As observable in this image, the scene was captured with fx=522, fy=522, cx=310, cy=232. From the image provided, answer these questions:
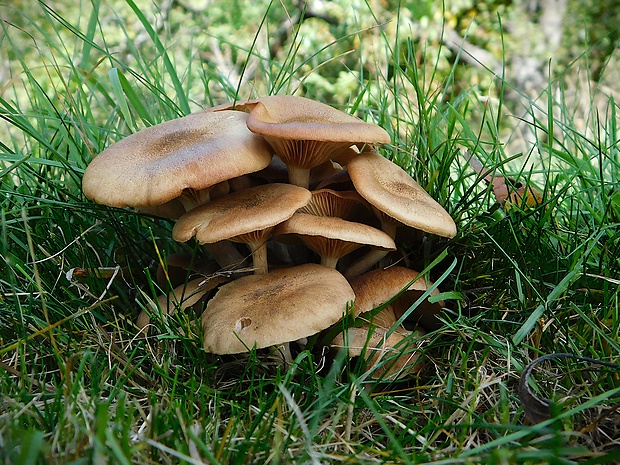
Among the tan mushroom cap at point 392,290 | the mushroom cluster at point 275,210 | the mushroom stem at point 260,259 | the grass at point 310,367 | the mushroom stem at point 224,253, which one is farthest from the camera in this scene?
the mushroom stem at point 224,253

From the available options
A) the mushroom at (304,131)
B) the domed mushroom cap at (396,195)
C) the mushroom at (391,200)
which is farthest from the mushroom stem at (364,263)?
the mushroom at (304,131)

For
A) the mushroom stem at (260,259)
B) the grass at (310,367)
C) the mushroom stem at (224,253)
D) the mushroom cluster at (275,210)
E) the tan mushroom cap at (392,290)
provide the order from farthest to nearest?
the mushroom stem at (224,253), the mushroom stem at (260,259), the tan mushroom cap at (392,290), the mushroom cluster at (275,210), the grass at (310,367)

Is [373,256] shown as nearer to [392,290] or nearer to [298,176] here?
[392,290]

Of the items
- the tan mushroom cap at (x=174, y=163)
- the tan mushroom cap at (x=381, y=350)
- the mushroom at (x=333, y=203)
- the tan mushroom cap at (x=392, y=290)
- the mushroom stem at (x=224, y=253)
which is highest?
the tan mushroom cap at (x=174, y=163)

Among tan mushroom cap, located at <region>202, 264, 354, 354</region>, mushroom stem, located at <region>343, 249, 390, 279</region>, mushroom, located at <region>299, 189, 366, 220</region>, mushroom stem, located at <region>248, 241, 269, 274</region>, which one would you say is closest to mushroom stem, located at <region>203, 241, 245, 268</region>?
mushroom stem, located at <region>248, 241, 269, 274</region>

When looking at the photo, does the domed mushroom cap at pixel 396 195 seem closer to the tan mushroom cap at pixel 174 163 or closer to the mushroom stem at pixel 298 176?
the mushroom stem at pixel 298 176

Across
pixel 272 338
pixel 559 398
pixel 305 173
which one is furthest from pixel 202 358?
pixel 559 398

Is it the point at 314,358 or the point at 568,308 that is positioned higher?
the point at 568,308

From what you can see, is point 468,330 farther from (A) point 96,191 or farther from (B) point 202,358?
(A) point 96,191

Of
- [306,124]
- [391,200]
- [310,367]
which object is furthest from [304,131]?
[310,367]
